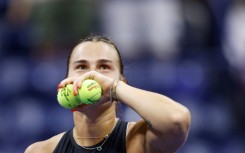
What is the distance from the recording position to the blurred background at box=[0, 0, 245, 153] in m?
6.42

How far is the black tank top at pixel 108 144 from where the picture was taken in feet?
10.3

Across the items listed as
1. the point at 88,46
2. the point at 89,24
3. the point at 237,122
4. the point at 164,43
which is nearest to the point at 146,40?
the point at 164,43

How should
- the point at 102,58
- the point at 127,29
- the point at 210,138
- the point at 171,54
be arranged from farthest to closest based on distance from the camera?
the point at 127,29, the point at 171,54, the point at 210,138, the point at 102,58

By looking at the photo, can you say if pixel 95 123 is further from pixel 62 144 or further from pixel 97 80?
pixel 97 80

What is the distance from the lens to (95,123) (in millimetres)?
3273

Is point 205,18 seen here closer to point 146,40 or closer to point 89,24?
point 146,40

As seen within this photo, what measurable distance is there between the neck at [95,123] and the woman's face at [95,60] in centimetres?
20

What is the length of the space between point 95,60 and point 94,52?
8 centimetres

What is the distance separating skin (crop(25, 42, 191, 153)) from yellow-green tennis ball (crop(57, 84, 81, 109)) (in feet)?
0.12

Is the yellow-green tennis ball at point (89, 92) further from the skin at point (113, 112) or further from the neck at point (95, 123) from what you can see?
the neck at point (95, 123)

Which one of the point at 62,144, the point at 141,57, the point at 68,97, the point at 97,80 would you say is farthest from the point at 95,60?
the point at 141,57

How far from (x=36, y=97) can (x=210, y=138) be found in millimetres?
2025

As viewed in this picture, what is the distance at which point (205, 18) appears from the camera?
721 cm

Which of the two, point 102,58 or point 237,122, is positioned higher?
point 102,58
